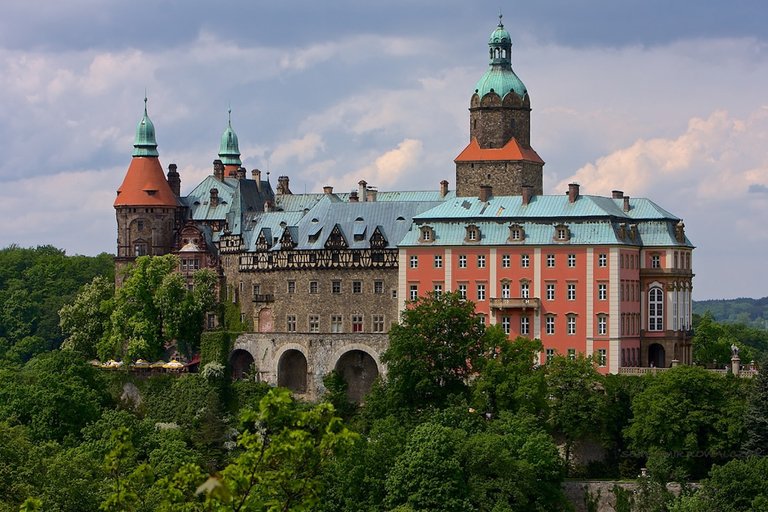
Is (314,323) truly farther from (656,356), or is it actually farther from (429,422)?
(429,422)

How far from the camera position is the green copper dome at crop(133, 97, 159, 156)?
11775 cm

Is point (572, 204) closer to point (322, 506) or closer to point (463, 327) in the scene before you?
point (463, 327)

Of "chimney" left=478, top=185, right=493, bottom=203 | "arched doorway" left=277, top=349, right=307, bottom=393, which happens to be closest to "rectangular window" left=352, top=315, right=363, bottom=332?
"arched doorway" left=277, top=349, right=307, bottom=393

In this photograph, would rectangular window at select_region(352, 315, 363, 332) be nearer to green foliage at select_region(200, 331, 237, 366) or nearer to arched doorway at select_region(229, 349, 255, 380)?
arched doorway at select_region(229, 349, 255, 380)

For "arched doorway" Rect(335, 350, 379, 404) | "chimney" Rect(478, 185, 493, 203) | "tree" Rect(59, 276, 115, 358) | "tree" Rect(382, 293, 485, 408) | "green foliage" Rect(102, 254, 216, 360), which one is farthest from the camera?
"tree" Rect(59, 276, 115, 358)

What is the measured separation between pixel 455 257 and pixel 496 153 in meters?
9.01

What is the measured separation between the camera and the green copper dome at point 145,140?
386 ft

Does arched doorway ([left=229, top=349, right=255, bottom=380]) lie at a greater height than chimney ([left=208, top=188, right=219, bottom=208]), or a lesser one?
lesser

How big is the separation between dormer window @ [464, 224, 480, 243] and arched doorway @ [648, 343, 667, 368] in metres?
11.1

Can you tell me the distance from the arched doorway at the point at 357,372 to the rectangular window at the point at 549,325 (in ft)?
33.4

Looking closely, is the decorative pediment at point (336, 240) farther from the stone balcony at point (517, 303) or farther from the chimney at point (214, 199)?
the chimney at point (214, 199)

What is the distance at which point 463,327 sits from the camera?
9038 centimetres

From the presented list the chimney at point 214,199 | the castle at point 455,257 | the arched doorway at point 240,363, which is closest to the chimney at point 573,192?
the castle at point 455,257

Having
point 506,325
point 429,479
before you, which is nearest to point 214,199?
point 506,325
